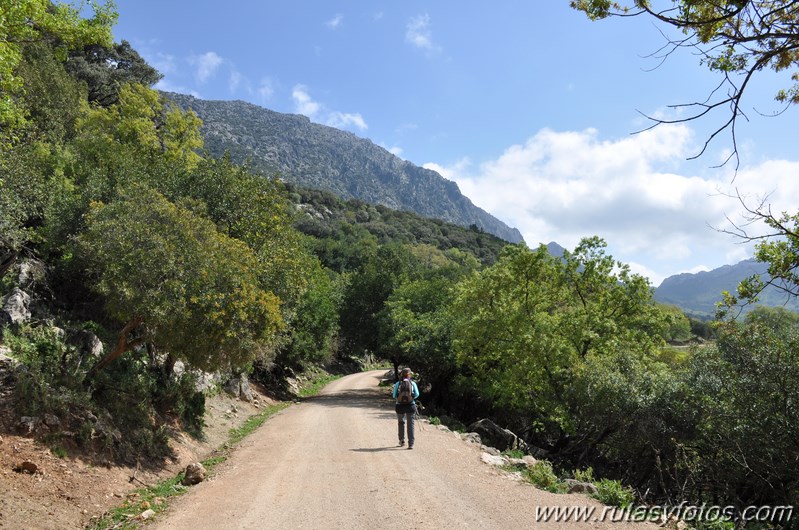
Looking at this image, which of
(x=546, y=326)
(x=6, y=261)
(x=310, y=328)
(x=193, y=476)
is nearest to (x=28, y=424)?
(x=193, y=476)

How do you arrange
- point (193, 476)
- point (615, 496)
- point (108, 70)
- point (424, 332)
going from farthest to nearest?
1. point (108, 70)
2. point (424, 332)
3. point (193, 476)
4. point (615, 496)

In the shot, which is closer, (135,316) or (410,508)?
(410,508)

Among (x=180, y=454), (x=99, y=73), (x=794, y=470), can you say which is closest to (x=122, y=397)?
(x=180, y=454)

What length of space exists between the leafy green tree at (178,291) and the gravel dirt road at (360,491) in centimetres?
315

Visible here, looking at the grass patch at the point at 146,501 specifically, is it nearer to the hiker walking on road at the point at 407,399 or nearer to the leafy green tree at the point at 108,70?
the hiker walking on road at the point at 407,399

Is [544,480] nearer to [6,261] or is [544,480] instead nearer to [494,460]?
[494,460]

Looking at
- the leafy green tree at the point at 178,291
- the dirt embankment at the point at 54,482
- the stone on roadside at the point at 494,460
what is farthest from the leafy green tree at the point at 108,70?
the stone on roadside at the point at 494,460

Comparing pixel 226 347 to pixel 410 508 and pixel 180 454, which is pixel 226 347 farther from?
pixel 410 508

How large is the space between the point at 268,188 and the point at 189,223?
9692mm

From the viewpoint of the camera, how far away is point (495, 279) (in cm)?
2320

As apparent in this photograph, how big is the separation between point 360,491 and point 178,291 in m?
6.21

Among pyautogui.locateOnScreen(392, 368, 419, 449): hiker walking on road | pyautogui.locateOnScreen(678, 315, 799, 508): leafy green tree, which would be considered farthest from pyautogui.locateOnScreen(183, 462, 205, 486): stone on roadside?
pyautogui.locateOnScreen(678, 315, 799, 508): leafy green tree

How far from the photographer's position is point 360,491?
8094mm

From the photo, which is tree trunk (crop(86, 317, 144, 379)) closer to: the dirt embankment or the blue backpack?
the dirt embankment
